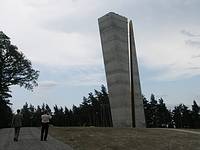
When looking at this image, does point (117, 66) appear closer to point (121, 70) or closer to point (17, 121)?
point (121, 70)

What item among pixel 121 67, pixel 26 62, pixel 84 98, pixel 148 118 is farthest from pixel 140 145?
pixel 84 98

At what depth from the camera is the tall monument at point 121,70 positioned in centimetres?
3762

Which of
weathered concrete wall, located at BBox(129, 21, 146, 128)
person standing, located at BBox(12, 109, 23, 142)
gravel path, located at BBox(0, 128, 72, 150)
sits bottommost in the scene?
gravel path, located at BBox(0, 128, 72, 150)

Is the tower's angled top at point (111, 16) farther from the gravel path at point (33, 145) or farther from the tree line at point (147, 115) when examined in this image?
the tree line at point (147, 115)

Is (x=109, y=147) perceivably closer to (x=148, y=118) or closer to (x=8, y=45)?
(x=8, y=45)

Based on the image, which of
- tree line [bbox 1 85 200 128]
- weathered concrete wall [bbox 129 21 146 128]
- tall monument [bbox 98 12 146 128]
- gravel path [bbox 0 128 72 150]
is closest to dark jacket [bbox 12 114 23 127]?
gravel path [bbox 0 128 72 150]

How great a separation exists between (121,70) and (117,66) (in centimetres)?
68

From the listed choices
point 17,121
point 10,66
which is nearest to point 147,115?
point 10,66

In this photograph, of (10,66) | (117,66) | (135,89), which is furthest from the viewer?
(10,66)

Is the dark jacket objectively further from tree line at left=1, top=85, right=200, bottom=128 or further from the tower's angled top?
tree line at left=1, top=85, right=200, bottom=128

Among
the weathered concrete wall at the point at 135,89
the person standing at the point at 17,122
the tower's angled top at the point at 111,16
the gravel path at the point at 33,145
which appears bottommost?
the gravel path at the point at 33,145

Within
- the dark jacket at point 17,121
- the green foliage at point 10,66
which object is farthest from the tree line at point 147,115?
the dark jacket at point 17,121

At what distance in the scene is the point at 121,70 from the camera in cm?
3806

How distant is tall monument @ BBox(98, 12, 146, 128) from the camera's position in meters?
A: 37.6
